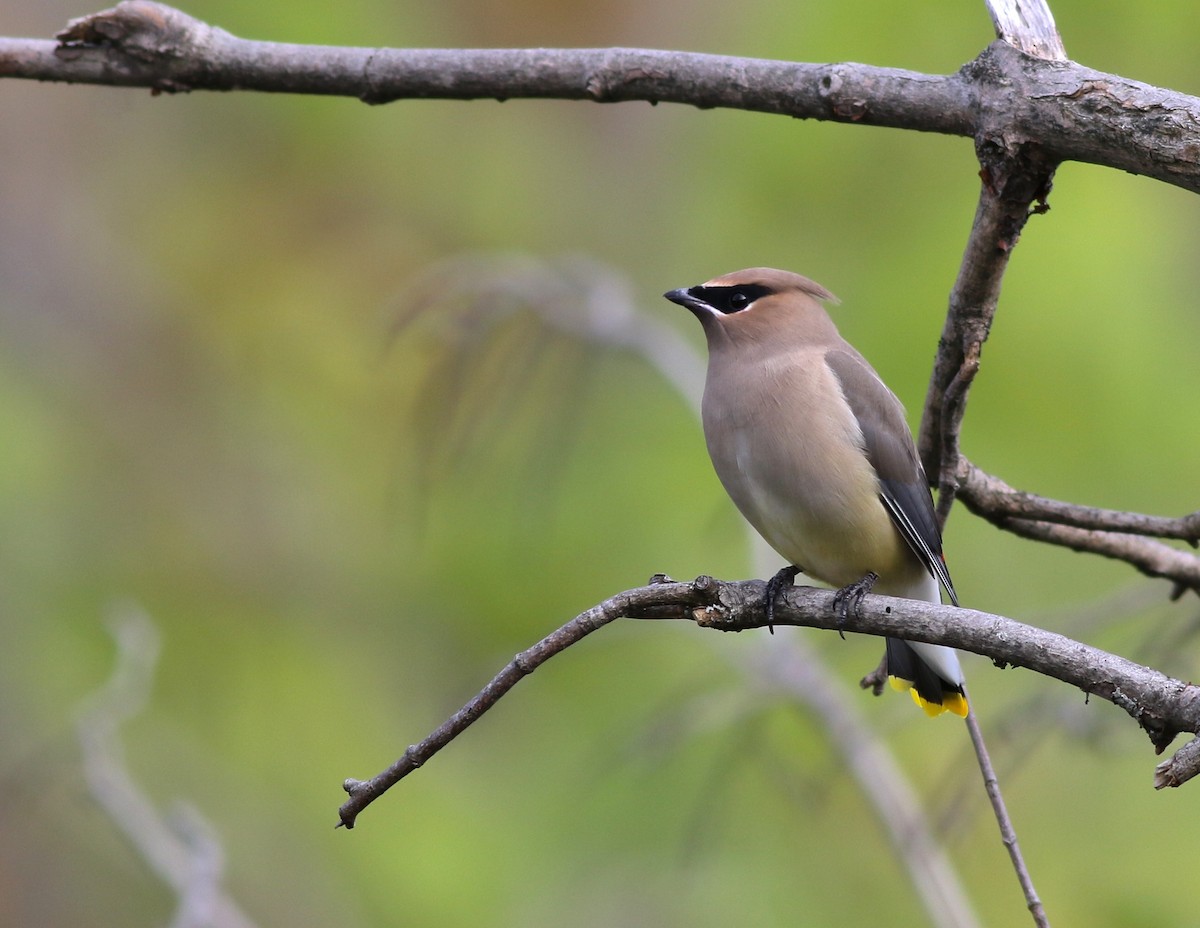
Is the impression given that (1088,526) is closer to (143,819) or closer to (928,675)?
(928,675)

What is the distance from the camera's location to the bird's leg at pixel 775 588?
2.93m

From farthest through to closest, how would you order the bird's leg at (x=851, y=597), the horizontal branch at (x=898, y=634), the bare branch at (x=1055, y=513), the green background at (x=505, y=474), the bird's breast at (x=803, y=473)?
1. the green background at (x=505, y=474)
2. the bird's breast at (x=803, y=473)
3. the bare branch at (x=1055, y=513)
4. the bird's leg at (x=851, y=597)
5. the horizontal branch at (x=898, y=634)

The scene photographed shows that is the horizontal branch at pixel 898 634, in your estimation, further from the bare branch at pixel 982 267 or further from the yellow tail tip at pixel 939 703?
the yellow tail tip at pixel 939 703

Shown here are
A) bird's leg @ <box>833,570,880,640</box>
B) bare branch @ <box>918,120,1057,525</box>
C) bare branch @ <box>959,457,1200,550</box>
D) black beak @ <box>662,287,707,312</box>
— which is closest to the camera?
bare branch @ <box>918,120,1057,525</box>

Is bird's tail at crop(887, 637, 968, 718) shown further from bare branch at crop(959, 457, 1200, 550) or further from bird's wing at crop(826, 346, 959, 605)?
bare branch at crop(959, 457, 1200, 550)

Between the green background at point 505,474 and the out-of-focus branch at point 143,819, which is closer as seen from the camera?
the out-of-focus branch at point 143,819

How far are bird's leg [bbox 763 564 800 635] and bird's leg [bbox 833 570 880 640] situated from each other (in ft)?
0.42

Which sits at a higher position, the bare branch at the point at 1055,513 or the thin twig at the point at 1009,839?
the bare branch at the point at 1055,513

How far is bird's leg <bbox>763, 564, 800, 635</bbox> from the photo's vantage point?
9.62ft

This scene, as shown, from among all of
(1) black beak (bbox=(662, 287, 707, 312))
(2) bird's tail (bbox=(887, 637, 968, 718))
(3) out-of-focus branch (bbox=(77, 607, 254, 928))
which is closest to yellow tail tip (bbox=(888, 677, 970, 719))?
(2) bird's tail (bbox=(887, 637, 968, 718))

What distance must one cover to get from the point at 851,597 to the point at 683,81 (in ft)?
3.64

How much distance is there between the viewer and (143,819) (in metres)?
4.59

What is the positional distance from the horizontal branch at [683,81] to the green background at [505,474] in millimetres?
1218

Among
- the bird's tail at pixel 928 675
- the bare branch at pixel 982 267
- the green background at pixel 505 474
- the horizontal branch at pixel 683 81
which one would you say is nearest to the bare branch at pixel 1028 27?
the horizontal branch at pixel 683 81
